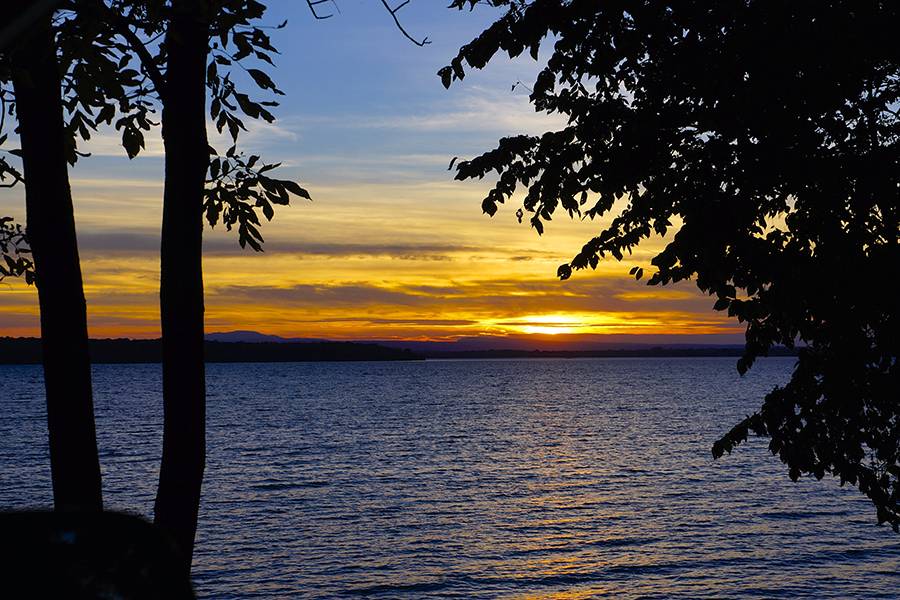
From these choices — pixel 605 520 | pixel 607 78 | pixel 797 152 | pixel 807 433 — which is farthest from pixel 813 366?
pixel 605 520

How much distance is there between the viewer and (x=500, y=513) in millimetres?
46250

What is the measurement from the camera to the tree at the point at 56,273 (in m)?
6.55

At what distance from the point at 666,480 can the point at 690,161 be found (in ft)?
165

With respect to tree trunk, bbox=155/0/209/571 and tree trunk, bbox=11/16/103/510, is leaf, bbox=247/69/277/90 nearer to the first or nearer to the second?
tree trunk, bbox=155/0/209/571

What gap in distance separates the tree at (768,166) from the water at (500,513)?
21.2 metres

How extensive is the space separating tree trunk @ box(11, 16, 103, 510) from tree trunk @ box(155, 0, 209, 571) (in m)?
0.72

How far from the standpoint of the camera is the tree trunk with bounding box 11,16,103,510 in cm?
655

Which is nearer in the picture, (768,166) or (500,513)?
(768,166)

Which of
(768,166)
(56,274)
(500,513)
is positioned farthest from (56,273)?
(500,513)

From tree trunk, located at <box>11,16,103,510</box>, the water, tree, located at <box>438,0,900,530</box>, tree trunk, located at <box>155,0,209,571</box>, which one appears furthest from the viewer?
the water

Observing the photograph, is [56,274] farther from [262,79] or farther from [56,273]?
[262,79]

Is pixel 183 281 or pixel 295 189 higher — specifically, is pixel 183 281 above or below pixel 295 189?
below

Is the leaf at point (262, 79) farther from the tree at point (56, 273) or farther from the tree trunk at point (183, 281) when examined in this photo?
the tree at point (56, 273)

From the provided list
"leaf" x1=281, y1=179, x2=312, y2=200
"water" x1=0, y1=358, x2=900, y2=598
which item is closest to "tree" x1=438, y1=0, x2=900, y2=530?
"leaf" x1=281, y1=179, x2=312, y2=200
